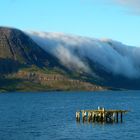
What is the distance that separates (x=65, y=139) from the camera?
86000mm

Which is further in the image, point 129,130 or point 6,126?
point 6,126

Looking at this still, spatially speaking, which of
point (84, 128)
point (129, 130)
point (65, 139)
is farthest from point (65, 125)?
point (65, 139)

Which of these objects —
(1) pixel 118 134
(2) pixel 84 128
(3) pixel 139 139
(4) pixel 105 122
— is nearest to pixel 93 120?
(4) pixel 105 122

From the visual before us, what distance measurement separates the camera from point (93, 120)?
391 ft

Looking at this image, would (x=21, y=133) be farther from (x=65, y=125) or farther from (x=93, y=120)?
(x=93, y=120)

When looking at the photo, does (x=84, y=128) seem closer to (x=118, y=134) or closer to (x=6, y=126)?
(x=118, y=134)

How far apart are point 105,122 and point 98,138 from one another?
90.3 feet

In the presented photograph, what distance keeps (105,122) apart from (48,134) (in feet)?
85.0

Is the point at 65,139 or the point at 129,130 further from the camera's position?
the point at 129,130

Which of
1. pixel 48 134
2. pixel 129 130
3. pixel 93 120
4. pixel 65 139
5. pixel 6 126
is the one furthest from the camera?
pixel 93 120

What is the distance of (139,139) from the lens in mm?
88812

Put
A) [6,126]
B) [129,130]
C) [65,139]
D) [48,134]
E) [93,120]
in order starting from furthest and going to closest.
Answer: [93,120]
[6,126]
[129,130]
[48,134]
[65,139]

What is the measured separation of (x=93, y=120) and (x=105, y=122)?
3.70m

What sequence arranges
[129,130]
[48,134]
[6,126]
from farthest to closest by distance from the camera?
[6,126], [129,130], [48,134]
